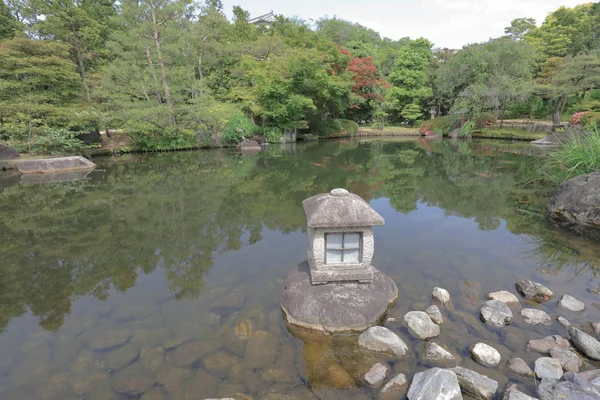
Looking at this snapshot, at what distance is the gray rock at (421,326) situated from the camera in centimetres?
372

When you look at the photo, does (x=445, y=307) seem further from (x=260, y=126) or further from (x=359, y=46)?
(x=359, y=46)

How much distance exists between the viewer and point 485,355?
3309 millimetres

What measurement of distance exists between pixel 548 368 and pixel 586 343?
0.71 metres

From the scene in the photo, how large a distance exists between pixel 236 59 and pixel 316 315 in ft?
85.0

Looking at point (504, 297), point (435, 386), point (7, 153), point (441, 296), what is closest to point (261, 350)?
point (435, 386)

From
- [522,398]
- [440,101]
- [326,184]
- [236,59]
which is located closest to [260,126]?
[236,59]

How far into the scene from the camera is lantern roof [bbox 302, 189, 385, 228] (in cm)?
389

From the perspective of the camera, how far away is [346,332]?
3.81 m

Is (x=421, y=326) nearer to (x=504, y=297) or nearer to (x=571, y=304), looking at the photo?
(x=504, y=297)

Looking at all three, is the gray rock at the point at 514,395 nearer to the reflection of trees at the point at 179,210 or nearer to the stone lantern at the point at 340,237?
the stone lantern at the point at 340,237

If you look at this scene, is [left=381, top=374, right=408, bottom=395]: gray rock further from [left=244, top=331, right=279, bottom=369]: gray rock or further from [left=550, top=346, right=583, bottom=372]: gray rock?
[left=550, top=346, right=583, bottom=372]: gray rock

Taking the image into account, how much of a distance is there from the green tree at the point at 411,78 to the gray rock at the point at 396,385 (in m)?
33.9

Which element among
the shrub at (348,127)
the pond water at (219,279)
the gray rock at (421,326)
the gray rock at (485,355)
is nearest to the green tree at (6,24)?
the pond water at (219,279)

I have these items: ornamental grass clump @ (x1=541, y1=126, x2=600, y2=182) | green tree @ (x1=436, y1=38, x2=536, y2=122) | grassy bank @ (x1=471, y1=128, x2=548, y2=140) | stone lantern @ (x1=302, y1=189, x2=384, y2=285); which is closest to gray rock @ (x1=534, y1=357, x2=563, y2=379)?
stone lantern @ (x1=302, y1=189, x2=384, y2=285)
